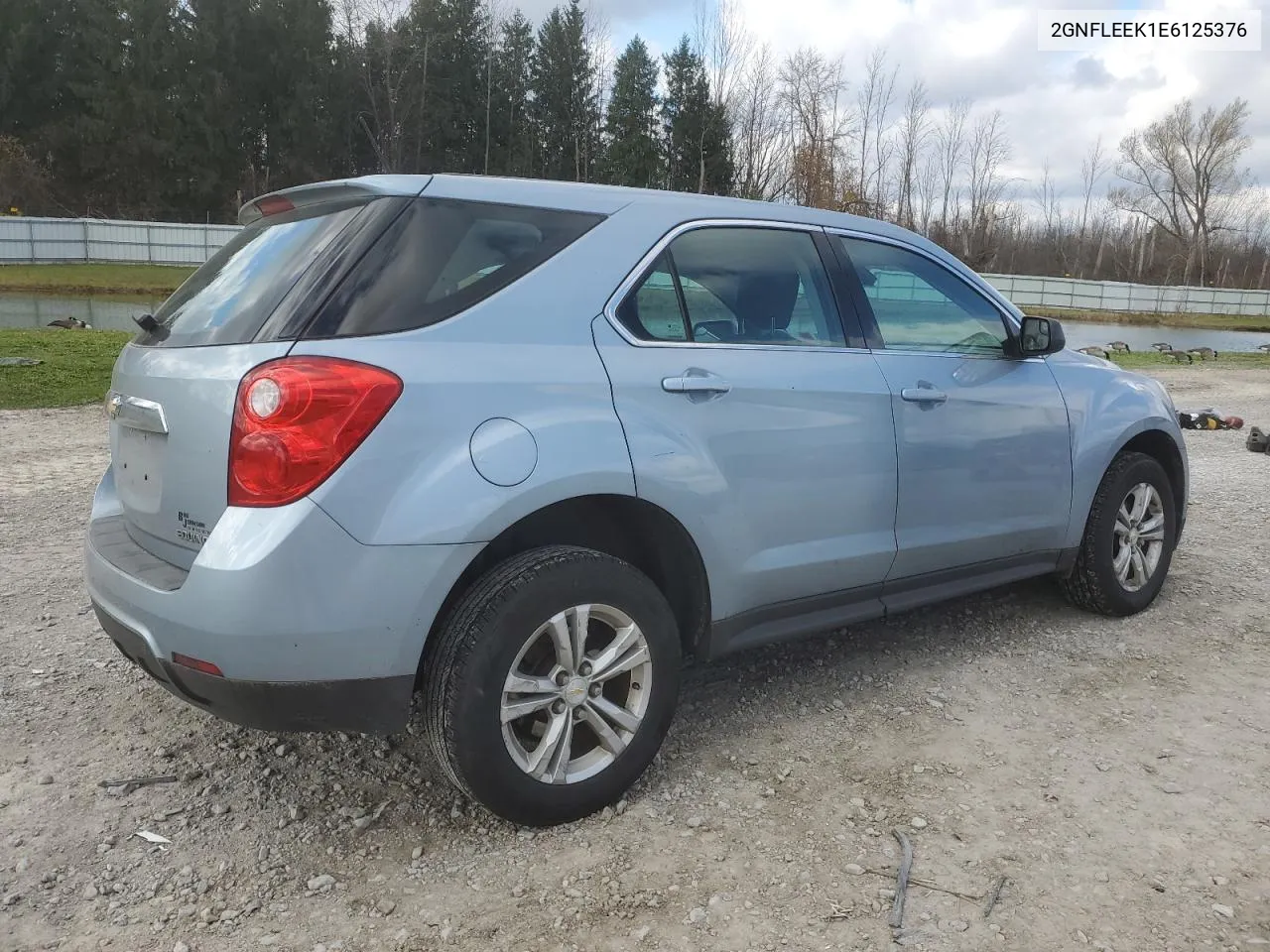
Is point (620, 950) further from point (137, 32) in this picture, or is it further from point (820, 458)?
point (137, 32)

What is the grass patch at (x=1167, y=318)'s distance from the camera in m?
42.2

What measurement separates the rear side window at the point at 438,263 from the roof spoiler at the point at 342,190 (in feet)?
0.27

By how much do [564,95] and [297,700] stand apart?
184 feet

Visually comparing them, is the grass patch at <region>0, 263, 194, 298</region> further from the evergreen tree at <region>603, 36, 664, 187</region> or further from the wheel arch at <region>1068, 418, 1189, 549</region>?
the wheel arch at <region>1068, 418, 1189, 549</region>

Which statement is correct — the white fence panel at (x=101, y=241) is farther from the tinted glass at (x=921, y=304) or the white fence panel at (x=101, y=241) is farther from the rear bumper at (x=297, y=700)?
the rear bumper at (x=297, y=700)

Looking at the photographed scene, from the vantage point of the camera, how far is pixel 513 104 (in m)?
54.1

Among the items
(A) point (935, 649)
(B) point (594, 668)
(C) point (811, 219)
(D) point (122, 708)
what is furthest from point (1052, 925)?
(D) point (122, 708)

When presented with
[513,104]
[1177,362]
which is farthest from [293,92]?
[1177,362]

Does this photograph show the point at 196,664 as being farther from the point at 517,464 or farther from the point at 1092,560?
the point at 1092,560

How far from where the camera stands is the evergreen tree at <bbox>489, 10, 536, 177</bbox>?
52884 mm

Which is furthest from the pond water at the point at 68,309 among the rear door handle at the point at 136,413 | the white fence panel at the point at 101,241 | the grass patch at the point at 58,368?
the rear door handle at the point at 136,413

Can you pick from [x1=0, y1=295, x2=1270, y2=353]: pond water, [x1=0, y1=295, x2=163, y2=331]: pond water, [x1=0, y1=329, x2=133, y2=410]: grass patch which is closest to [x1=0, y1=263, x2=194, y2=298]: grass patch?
[x1=0, y1=295, x2=163, y2=331]: pond water

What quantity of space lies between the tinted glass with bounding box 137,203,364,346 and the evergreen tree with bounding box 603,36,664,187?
1707 inches

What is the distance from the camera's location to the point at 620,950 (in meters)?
2.24
